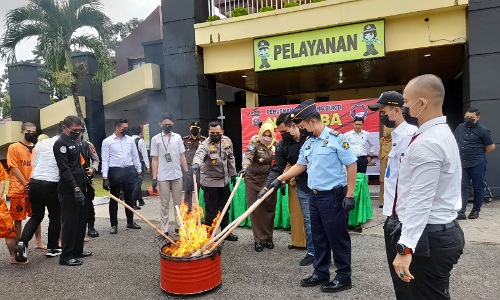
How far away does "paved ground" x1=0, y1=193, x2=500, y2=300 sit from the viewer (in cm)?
384

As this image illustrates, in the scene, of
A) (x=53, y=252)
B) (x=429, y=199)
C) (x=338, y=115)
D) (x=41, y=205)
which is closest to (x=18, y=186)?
(x=41, y=205)

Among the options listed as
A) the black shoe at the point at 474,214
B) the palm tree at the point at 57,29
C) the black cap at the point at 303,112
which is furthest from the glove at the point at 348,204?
the palm tree at the point at 57,29

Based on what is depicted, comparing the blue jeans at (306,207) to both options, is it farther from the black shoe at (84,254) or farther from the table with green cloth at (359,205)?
the black shoe at (84,254)

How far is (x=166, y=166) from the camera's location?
6285 mm

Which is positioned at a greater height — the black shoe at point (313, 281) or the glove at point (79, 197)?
the glove at point (79, 197)

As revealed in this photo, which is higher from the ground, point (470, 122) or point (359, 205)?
point (470, 122)

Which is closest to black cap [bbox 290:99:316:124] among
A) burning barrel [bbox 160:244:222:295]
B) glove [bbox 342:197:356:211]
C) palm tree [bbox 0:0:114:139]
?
glove [bbox 342:197:356:211]

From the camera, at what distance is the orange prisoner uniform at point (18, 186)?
5.42 m

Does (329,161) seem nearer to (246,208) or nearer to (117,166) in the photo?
(246,208)

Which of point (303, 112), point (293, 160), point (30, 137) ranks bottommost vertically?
point (293, 160)

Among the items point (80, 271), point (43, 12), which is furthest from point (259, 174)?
point (43, 12)

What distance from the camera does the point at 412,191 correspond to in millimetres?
2084

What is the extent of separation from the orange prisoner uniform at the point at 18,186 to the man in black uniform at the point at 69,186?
938 mm

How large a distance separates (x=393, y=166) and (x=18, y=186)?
521 cm
